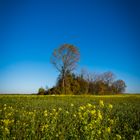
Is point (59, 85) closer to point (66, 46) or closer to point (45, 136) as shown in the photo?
point (66, 46)

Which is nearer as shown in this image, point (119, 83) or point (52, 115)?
point (52, 115)

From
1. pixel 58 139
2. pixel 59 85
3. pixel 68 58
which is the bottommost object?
pixel 58 139

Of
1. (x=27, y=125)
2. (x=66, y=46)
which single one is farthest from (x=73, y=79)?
(x=27, y=125)

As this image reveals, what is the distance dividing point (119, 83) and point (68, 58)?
146 feet

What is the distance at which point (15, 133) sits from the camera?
25.0ft

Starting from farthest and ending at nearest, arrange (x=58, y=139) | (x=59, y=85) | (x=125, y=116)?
(x=59, y=85) < (x=125, y=116) < (x=58, y=139)

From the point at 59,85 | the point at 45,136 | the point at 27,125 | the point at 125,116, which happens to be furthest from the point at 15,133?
the point at 59,85

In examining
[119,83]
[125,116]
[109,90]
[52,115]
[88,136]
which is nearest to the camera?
[88,136]

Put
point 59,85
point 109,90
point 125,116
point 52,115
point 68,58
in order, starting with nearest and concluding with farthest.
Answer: point 52,115, point 125,116, point 68,58, point 59,85, point 109,90

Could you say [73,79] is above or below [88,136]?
above

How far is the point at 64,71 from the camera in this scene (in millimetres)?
56938

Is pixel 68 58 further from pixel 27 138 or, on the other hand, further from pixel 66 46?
pixel 27 138

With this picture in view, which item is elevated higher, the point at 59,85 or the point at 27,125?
the point at 59,85

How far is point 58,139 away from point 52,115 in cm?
209
